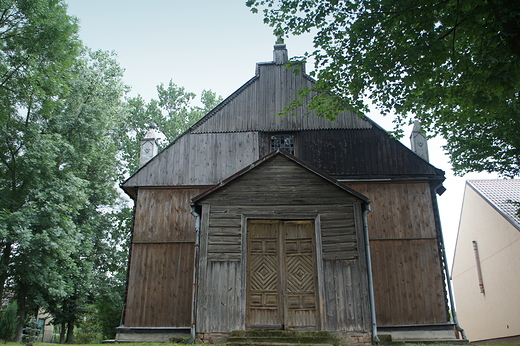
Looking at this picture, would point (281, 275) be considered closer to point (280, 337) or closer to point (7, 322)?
point (280, 337)

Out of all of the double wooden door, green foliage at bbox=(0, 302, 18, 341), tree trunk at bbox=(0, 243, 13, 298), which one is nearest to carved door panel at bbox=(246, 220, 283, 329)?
the double wooden door

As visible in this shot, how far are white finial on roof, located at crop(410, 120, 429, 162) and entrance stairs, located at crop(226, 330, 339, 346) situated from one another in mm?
8168

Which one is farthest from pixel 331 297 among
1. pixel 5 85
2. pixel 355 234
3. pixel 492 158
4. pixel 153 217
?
pixel 5 85

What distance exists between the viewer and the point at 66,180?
19.8 metres

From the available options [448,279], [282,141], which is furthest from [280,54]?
[448,279]

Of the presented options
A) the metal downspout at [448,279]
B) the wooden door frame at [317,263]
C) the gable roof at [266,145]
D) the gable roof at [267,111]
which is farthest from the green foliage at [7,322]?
the metal downspout at [448,279]

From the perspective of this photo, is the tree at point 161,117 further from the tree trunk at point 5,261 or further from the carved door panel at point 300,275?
the carved door panel at point 300,275

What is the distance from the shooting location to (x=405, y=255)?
14.6m

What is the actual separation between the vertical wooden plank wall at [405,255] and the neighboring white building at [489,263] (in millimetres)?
5514

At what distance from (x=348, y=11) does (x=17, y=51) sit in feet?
42.1

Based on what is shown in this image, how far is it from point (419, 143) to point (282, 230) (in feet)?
23.2

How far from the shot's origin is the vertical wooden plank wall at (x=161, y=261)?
47.4 ft

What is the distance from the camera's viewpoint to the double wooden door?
11.5 m

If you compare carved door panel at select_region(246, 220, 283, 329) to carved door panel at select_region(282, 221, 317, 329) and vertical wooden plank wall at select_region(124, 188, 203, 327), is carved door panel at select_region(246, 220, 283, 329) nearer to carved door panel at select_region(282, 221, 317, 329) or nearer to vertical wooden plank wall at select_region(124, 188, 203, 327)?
carved door panel at select_region(282, 221, 317, 329)
